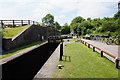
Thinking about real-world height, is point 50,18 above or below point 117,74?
above

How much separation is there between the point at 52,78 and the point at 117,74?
12.3 feet

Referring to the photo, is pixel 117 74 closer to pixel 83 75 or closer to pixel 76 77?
pixel 83 75

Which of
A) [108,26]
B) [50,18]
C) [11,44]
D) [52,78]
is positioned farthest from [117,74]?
[50,18]

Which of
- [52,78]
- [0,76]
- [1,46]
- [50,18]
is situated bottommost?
[0,76]

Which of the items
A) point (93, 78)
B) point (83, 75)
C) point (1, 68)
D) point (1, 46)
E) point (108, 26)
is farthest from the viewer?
point (108, 26)

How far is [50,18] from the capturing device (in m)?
52.2

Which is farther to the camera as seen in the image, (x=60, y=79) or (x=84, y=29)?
(x=84, y=29)

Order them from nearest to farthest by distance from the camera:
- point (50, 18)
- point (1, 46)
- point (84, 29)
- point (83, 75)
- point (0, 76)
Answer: point (83, 75)
point (0, 76)
point (1, 46)
point (84, 29)
point (50, 18)

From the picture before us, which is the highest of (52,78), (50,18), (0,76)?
(50,18)

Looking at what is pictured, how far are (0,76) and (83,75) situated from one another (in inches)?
234

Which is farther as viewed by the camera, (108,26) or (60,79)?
(108,26)

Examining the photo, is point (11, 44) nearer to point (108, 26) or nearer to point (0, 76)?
point (0, 76)

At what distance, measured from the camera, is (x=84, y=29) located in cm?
4325

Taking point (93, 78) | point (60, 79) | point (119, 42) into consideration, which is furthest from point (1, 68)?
point (119, 42)
